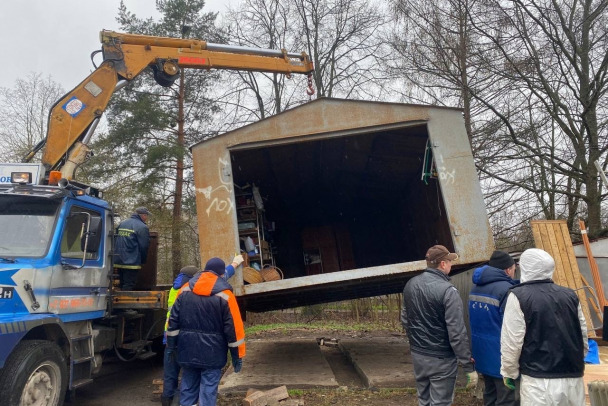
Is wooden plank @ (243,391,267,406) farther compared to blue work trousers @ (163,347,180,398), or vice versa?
blue work trousers @ (163,347,180,398)

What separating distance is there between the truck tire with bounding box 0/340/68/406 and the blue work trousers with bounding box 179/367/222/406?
4.77 ft

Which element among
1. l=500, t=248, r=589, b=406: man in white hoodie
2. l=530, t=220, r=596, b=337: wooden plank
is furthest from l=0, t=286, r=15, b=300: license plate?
l=530, t=220, r=596, b=337: wooden plank

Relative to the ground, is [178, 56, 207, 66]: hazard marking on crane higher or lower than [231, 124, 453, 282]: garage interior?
higher

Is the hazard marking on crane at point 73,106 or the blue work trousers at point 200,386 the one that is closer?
the blue work trousers at point 200,386

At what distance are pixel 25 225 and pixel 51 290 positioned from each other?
2.62 feet

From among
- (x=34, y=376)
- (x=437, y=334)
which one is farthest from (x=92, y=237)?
(x=437, y=334)

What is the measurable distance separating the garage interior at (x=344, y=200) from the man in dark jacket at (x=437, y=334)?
2.99 m

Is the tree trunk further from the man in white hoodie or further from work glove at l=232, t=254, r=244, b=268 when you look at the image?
the man in white hoodie

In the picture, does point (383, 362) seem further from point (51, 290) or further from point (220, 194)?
point (51, 290)

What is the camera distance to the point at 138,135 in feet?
50.5

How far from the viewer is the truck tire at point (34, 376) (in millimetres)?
4152

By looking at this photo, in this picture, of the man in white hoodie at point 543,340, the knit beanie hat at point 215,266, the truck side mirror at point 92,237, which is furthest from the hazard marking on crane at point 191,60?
the man in white hoodie at point 543,340

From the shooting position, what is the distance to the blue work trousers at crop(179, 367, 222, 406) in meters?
4.33

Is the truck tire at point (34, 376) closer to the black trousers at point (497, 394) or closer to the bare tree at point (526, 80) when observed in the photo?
the black trousers at point (497, 394)
